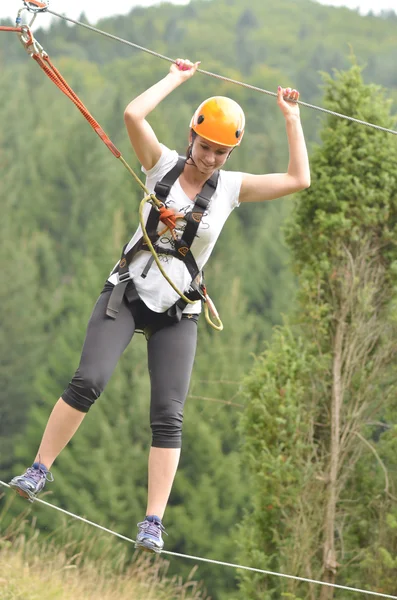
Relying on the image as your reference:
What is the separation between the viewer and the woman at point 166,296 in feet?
14.7

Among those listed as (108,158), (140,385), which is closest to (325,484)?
(140,385)

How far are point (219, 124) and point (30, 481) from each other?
5.78 feet

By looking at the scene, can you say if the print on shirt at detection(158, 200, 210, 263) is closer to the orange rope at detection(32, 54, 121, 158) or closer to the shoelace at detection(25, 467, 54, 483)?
the orange rope at detection(32, 54, 121, 158)

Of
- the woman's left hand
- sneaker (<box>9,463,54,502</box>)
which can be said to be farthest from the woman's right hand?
sneaker (<box>9,463,54,502</box>)

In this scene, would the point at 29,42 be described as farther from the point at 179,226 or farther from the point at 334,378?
the point at 334,378

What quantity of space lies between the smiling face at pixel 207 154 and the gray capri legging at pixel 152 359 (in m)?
0.68

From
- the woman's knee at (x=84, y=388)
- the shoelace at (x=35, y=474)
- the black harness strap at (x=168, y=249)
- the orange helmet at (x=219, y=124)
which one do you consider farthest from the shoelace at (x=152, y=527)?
the orange helmet at (x=219, y=124)

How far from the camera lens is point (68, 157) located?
41.5 m

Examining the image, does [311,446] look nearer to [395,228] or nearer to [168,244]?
[395,228]

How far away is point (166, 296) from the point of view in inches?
180

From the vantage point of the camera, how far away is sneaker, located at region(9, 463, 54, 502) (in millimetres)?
4461

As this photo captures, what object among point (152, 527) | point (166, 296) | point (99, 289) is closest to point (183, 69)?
point (166, 296)

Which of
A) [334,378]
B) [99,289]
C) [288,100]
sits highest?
[99,289]

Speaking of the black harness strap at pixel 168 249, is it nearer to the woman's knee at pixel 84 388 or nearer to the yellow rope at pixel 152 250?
the yellow rope at pixel 152 250
